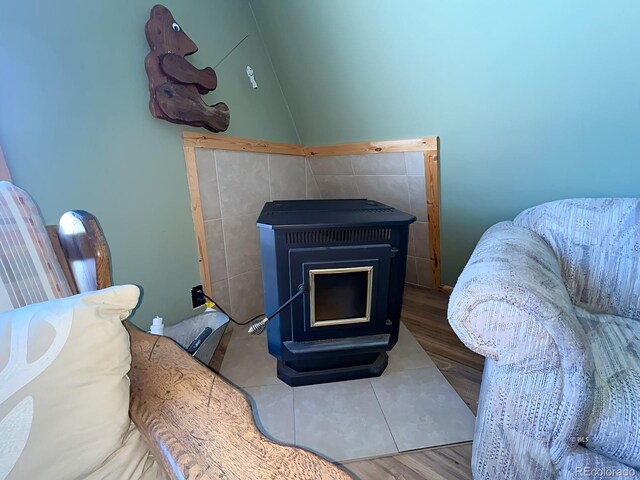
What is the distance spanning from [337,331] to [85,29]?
1640mm

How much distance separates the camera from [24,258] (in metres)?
0.65

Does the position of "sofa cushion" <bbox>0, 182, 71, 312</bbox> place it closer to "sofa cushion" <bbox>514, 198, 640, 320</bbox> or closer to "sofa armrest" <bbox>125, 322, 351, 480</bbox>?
"sofa armrest" <bbox>125, 322, 351, 480</bbox>

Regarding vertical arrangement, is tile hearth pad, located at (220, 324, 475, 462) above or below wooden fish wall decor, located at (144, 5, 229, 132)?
below

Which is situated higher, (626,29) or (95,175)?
(626,29)

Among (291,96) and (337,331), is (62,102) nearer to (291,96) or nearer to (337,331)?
(291,96)

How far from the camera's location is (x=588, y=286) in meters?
1.26

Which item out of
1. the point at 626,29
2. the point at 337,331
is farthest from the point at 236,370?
the point at 626,29

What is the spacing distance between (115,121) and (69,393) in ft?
4.17

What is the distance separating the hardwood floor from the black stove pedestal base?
0.37 metres

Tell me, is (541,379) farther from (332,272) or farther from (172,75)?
(172,75)

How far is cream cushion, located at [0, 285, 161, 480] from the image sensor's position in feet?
1.34

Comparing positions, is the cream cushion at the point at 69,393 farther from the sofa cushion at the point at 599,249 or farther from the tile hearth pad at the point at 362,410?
the sofa cushion at the point at 599,249

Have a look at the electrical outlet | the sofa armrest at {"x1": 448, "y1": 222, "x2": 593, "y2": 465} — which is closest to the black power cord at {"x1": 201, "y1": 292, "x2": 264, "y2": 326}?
the electrical outlet

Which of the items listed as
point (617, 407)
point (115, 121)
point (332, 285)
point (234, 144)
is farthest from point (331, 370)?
point (115, 121)
